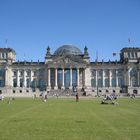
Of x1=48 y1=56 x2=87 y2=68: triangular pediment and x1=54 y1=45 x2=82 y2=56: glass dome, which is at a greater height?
x1=54 y1=45 x2=82 y2=56: glass dome

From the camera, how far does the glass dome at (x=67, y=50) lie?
16224cm

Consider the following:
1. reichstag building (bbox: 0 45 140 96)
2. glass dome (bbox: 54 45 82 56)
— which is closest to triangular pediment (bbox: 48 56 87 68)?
reichstag building (bbox: 0 45 140 96)

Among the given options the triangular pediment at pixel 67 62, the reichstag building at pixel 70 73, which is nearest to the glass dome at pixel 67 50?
the reichstag building at pixel 70 73

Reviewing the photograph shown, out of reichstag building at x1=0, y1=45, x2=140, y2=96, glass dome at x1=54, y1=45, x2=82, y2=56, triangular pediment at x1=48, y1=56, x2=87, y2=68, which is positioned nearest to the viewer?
triangular pediment at x1=48, y1=56, x2=87, y2=68

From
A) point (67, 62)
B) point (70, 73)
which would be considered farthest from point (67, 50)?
point (70, 73)

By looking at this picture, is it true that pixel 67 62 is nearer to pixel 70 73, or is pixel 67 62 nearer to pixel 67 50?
pixel 70 73

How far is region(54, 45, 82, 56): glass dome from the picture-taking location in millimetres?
162238

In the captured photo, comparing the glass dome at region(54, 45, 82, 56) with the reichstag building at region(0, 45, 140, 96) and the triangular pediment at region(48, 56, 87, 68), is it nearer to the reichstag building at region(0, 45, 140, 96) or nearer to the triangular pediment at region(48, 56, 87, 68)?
the reichstag building at region(0, 45, 140, 96)

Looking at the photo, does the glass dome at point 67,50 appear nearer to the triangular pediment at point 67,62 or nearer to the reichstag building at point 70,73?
the reichstag building at point 70,73

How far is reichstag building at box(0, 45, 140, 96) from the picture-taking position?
154 m

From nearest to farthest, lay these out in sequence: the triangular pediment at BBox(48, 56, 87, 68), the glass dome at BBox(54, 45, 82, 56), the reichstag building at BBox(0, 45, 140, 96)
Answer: the triangular pediment at BBox(48, 56, 87, 68), the reichstag building at BBox(0, 45, 140, 96), the glass dome at BBox(54, 45, 82, 56)

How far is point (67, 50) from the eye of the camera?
16450cm

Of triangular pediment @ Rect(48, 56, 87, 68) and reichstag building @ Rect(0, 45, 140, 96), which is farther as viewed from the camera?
reichstag building @ Rect(0, 45, 140, 96)

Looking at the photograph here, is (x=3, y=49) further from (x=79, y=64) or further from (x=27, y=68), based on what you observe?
(x=79, y=64)
